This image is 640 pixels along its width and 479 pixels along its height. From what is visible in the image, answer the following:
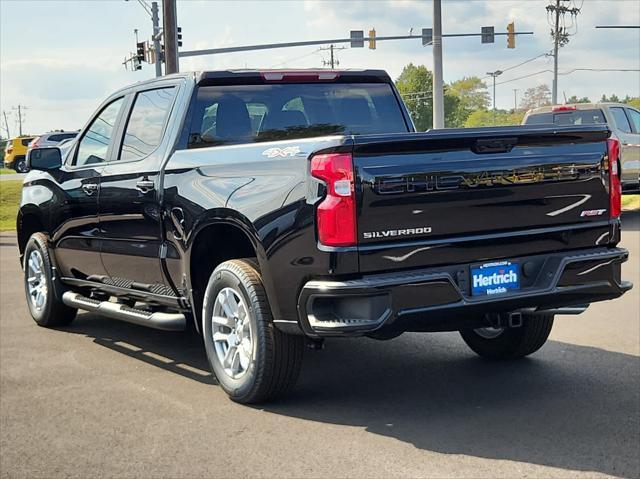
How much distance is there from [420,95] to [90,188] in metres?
99.5

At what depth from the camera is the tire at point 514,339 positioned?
Result: 576cm

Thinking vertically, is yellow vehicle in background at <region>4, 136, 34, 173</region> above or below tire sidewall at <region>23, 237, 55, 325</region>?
above

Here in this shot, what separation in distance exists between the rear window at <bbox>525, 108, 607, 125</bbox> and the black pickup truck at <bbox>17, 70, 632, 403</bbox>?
40.1 ft

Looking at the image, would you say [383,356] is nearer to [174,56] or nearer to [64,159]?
[64,159]

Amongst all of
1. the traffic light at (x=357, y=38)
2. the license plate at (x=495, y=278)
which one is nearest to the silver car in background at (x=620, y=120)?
the license plate at (x=495, y=278)

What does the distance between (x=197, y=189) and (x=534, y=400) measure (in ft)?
7.91

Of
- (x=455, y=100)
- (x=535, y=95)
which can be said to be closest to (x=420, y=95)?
(x=455, y=100)

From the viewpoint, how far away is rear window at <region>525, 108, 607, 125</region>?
17594 mm

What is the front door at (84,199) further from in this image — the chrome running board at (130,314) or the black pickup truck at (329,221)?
the chrome running board at (130,314)

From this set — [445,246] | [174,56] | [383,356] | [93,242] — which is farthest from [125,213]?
[174,56]

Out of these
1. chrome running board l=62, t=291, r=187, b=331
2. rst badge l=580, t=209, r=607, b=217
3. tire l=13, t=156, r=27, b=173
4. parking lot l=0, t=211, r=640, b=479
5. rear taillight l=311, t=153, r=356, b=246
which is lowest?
parking lot l=0, t=211, r=640, b=479

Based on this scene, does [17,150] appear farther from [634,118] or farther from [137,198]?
[137,198]

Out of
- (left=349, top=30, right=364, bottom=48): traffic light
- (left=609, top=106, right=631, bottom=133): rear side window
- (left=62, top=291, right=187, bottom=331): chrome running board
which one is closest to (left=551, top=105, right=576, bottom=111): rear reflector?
(left=609, top=106, right=631, bottom=133): rear side window

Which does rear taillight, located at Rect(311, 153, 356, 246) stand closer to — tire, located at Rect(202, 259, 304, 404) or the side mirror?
tire, located at Rect(202, 259, 304, 404)
